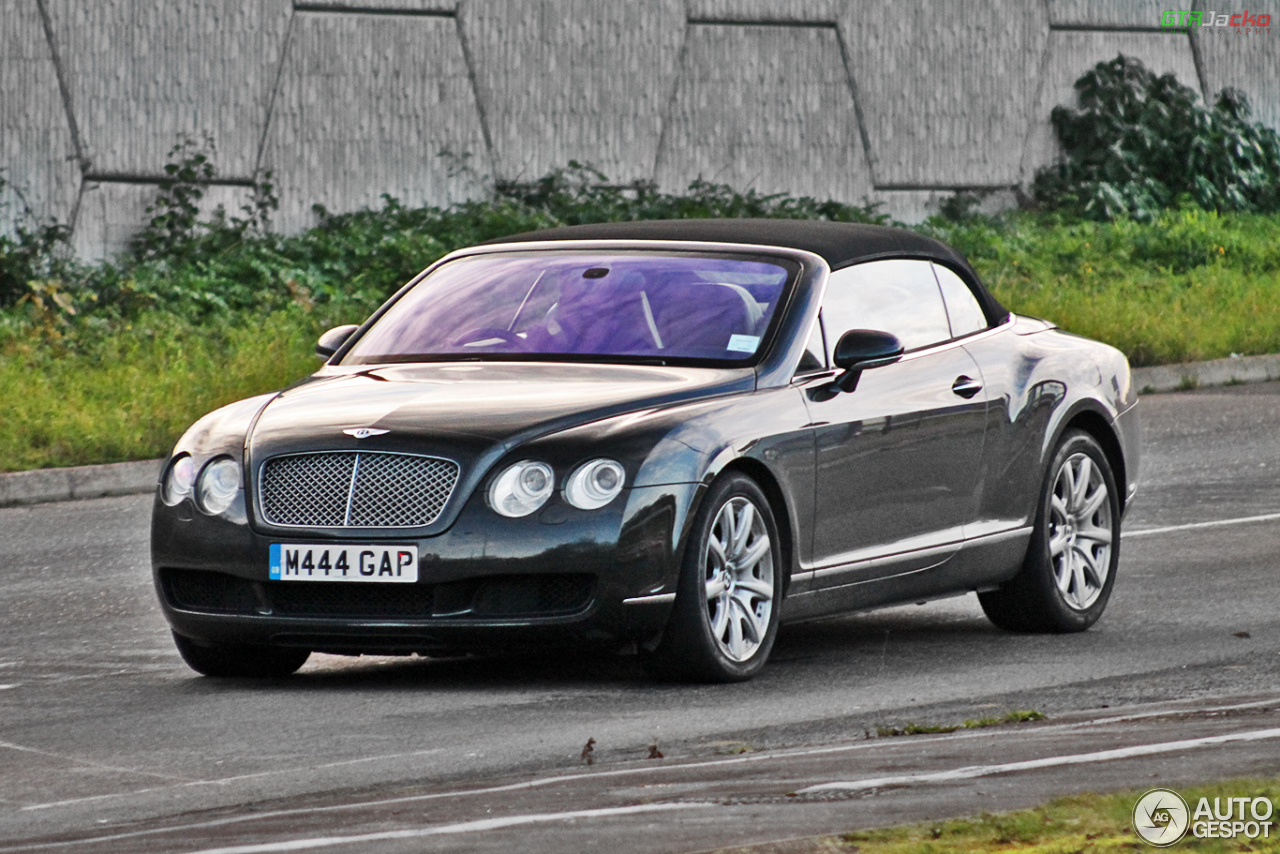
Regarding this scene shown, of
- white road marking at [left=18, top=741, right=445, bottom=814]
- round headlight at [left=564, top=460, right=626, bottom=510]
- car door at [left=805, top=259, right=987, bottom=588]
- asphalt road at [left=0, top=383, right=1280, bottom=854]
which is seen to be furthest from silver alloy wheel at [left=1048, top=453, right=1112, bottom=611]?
white road marking at [left=18, top=741, right=445, bottom=814]

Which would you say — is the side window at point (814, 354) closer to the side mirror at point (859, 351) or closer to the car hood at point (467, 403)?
the side mirror at point (859, 351)

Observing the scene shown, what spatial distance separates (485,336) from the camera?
8281mm

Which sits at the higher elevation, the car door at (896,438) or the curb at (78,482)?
the car door at (896,438)

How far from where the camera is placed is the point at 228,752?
657 centimetres

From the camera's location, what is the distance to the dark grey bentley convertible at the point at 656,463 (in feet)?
23.5

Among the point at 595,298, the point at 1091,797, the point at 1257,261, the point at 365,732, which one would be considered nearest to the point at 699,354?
the point at 595,298

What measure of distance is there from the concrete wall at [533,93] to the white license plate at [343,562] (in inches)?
488

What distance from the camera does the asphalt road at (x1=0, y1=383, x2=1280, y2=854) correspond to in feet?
16.4

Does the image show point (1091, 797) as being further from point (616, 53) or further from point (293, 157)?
point (616, 53)

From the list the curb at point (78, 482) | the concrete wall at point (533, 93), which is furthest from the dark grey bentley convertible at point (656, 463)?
the concrete wall at point (533, 93)

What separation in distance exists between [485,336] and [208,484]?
122 cm

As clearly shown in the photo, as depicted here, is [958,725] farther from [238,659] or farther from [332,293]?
[332,293]

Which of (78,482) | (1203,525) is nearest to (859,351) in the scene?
(1203,525)

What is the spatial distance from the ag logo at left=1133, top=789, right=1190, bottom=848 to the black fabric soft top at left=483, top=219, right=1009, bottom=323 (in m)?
3.91
